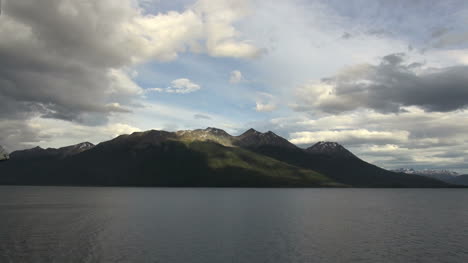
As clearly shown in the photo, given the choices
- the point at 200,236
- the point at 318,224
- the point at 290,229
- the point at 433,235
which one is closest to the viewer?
the point at 200,236

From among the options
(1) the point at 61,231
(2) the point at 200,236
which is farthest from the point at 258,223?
(1) the point at 61,231

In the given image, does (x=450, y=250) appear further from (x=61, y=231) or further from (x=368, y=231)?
(x=61, y=231)

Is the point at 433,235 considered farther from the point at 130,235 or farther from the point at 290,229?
the point at 130,235

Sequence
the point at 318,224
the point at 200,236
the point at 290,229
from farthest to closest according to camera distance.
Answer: the point at 318,224 → the point at 290,229 → the point at 200,236

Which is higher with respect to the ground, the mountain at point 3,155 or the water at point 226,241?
the mountain at point 3,155

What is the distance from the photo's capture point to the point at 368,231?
305 feet

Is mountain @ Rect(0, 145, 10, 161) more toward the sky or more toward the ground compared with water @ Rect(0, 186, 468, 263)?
more toward the sky

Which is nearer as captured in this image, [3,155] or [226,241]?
[226,241]

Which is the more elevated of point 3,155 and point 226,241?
point 3,155

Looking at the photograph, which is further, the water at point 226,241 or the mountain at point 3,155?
the mountain at point 3,155

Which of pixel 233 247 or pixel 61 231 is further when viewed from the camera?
pixel 61 231

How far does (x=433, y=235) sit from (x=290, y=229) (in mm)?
34933

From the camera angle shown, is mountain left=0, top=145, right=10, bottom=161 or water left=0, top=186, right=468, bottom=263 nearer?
water left=0, top=186, right=468, bottom=263

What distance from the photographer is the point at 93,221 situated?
355 feet
